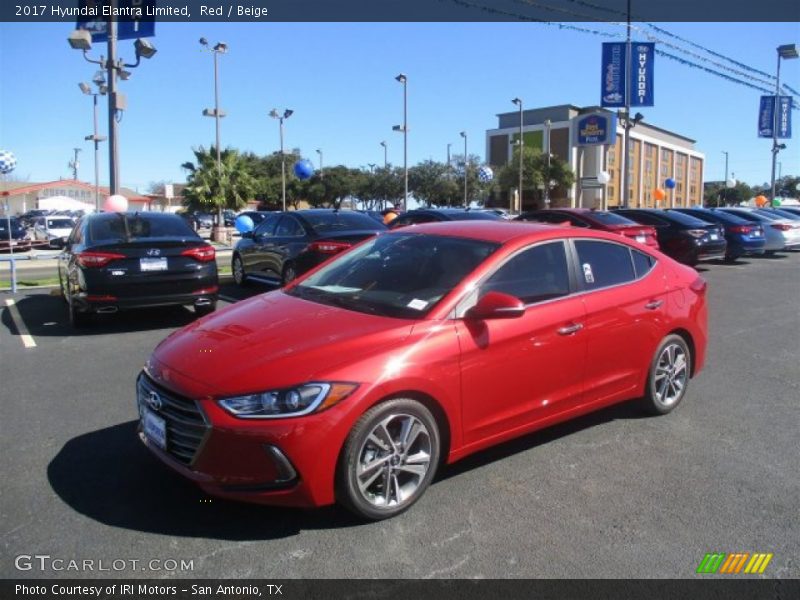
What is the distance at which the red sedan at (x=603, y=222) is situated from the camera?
12723 millimetres

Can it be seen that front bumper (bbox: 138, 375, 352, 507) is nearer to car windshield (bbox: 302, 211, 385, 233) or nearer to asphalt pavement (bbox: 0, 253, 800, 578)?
asphalt pavement (bbox: 0, 253, 800, 578)

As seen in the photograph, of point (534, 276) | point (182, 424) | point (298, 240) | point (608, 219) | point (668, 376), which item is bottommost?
point (668, 376)

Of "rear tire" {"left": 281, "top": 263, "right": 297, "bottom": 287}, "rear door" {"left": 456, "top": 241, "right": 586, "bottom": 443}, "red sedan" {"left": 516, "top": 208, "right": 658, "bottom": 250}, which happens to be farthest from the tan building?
"rear door" {"left": 456, "top": 241, "right": 586, "bottom": 443}

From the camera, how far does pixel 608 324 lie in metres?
4.41

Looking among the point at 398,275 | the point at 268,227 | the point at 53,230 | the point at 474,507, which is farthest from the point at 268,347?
the point at 53,230

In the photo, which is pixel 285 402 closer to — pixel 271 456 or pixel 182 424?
pixel 271 456

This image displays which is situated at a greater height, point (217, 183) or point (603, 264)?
point (217, 183)

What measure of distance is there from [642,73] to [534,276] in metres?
26.5

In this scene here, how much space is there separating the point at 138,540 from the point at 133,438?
57.0 inches

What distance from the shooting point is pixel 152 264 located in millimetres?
7840

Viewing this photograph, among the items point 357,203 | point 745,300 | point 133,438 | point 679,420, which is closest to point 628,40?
point 745,300

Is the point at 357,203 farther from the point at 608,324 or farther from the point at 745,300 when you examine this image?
the point at 608,324

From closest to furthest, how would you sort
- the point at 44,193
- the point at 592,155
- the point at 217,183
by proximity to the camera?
the point at 217,183 → the point at 44,193 → the point at 592,155
